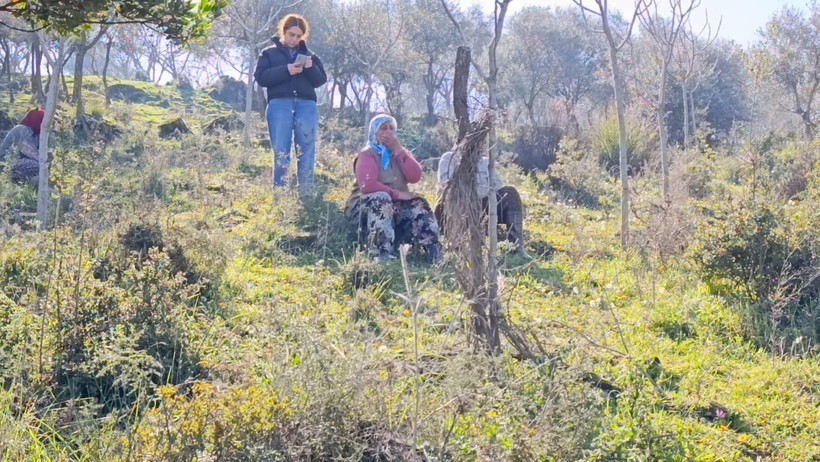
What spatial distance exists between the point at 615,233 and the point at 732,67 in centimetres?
2686

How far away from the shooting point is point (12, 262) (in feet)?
14.7

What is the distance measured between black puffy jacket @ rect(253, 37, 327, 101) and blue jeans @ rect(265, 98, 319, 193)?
0.08 metres

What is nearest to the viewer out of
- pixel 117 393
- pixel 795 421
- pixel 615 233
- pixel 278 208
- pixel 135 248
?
pixel 117 393

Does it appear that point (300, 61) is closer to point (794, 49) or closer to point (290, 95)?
point (290, 95)

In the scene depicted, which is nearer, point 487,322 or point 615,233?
point 487,322

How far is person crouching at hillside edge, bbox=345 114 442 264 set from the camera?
6062 mm

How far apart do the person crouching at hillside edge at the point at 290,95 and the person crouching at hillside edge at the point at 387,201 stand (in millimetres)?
1214

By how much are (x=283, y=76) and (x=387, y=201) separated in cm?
201

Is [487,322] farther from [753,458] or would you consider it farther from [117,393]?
[117,393]

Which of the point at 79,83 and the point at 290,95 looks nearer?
the point at 290,95

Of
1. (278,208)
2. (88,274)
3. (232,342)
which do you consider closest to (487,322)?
(232,342)

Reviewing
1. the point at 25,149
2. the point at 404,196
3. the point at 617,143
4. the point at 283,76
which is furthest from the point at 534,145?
the point at 25,149

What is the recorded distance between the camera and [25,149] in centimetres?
870

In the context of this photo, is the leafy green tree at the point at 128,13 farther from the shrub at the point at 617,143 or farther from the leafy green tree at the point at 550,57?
the leafy green tree at the point at 550,57
